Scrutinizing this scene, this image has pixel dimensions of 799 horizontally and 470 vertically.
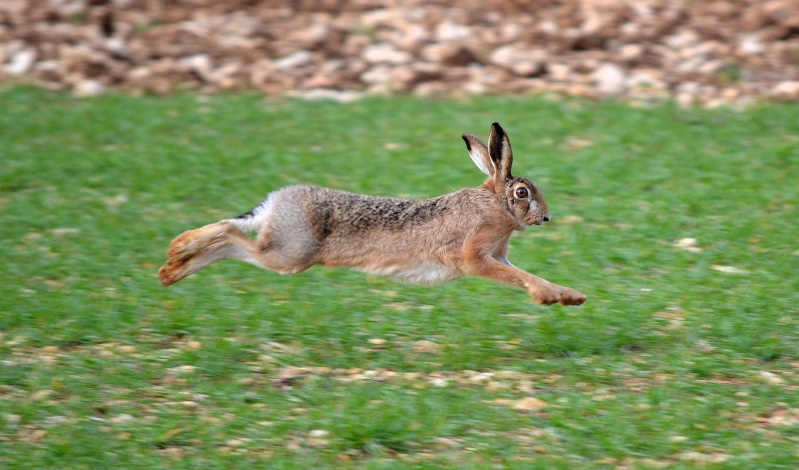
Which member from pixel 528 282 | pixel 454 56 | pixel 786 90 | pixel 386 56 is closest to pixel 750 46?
pixel 786 90

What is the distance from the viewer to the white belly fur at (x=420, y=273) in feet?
21.3

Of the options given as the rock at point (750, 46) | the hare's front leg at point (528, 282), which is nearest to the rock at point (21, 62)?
the hare's front leg at point (528, 282)

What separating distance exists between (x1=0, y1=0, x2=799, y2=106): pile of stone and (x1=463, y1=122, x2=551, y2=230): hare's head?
218 inches

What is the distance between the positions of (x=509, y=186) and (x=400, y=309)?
1.21 meters

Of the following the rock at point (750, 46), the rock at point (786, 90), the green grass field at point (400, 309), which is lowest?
the green grass field at point (400, 309)

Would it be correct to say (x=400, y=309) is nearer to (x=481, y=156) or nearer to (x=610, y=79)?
(x=481, y=156)

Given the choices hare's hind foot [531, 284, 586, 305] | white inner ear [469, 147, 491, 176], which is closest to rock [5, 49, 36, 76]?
white inner ear [469, 147, 491, 176]

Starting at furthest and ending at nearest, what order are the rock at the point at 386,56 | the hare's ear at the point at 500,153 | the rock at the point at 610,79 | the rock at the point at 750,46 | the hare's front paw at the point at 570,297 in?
the rock at the point at 386,56
the rock at the point at 750,46
the rock at the point at 610,79
the hare's ear at the point at 500,153
the hare's front paw at the point at 570,297

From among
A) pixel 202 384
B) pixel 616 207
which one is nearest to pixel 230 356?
pixel 202 384

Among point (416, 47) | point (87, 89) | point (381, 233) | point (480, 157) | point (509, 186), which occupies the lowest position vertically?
point (381, 233)

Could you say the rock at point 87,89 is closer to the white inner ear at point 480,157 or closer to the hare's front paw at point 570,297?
the white inner ear at point 480,157

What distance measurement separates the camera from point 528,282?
6.20 metres

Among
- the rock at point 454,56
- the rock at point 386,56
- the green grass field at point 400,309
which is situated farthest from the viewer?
the rock at point 386,56

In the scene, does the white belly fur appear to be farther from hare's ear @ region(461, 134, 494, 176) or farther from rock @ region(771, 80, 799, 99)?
rock @ region(771, 80, 799, 99)
